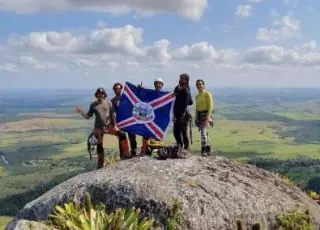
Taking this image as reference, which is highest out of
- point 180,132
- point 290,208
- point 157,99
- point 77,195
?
point 157,99

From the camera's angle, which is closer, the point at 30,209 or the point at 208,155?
the point at 30,209

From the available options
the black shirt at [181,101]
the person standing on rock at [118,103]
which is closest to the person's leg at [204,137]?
the black shirt at [181,101]

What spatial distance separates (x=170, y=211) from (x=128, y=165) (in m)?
3.59

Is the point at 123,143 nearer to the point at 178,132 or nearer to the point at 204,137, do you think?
the point at 178,132

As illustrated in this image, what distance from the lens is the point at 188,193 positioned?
14.8 meters

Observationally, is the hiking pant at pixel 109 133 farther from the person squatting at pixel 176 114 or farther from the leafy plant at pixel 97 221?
the leafy plant at pixel 97 221

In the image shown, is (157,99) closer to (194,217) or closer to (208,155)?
(208,155)

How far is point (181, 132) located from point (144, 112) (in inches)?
71.5

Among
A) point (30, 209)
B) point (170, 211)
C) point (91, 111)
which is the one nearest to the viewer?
point (170, 211)

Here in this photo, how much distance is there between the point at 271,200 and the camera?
16.3 meters

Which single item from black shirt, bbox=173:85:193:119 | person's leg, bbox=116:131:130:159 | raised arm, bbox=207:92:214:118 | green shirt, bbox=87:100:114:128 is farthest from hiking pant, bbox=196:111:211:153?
green shirt, bbox=87:100:114:128

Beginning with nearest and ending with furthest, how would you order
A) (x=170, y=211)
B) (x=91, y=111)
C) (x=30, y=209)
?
(x=170, y=211)
(x=30, y=209)
(x=91, y=111)

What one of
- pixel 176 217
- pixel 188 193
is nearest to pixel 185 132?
pixel 188 193

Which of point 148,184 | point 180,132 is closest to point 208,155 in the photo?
point 180,132
